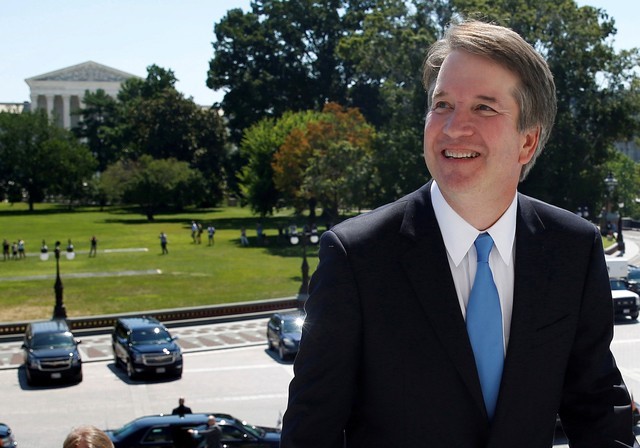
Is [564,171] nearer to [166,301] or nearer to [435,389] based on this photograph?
[166,301]

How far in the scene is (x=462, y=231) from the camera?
2.88 m

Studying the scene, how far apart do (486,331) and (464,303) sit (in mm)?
106

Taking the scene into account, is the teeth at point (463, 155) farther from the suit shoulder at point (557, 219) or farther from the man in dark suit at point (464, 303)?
the suit shoulder at point (557, 219)

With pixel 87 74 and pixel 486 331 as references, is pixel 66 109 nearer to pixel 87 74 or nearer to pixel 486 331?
pixel 87 74

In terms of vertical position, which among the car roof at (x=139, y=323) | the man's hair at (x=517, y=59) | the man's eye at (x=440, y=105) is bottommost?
the car roof at (x=139, y=323)

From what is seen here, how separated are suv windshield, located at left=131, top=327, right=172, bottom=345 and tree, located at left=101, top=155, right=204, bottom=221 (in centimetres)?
6113

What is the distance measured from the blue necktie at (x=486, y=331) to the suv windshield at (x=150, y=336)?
24.8m

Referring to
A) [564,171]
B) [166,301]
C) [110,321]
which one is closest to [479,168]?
[110,321]

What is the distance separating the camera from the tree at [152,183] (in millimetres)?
88188

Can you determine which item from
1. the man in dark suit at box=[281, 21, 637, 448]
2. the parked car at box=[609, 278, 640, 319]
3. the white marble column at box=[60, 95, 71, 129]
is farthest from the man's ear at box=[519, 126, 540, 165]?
the white marble column at box=[60, 95, 71, 129]

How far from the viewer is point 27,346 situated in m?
26.9

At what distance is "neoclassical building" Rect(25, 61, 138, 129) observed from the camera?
150750mm

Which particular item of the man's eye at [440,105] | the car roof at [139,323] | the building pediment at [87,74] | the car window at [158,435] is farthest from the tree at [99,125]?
the man's eye at [440,105]

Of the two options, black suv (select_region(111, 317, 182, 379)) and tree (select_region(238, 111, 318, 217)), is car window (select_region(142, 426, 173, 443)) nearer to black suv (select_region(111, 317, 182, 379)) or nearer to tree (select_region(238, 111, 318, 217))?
black suv (select_region(111, 317, 182, 379))
